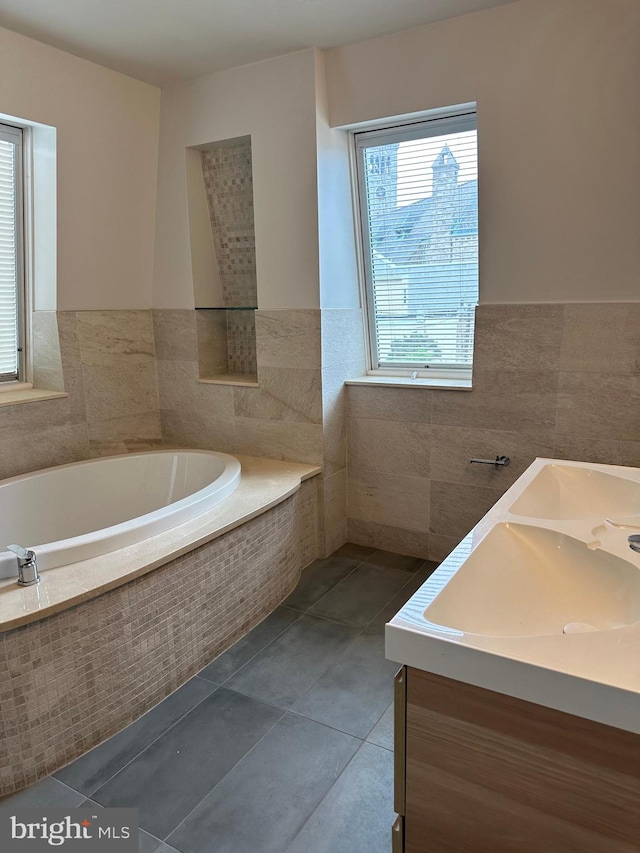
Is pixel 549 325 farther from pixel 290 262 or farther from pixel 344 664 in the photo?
pixel 344 664

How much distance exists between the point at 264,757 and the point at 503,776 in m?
1.11

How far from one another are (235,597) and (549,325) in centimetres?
173

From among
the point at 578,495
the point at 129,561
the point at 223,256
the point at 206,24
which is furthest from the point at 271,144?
the point at 578,495

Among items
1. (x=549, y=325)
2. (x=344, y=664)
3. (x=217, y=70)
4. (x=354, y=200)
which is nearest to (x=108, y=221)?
(x=217, y=70)

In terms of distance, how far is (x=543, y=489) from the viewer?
5.43ft

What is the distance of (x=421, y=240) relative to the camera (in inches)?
117

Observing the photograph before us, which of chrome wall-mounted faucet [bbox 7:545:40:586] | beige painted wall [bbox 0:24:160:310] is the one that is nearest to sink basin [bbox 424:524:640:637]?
chrome wall-mounted faucet [bbox 7:545:40:586]

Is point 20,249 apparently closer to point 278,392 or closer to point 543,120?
point 278,392

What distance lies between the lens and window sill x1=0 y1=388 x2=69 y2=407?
9.17 feet

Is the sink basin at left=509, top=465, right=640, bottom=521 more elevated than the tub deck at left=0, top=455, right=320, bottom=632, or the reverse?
the sink basin at left=509, top=465, right=640, bottom=521

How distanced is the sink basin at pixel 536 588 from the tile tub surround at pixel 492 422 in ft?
4.77

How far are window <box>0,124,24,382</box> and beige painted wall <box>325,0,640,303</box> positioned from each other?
1608 millimetres

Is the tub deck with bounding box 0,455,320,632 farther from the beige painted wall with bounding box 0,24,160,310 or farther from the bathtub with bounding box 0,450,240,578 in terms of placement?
the beige painted wall with bounding box 0,24,160,310

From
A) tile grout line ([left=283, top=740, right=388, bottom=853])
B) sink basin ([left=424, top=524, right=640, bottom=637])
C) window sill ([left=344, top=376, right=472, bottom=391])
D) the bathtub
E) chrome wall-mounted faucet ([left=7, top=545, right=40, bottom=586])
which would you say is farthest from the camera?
window sill ([left=344, top=376, right=472, bottom=391])
